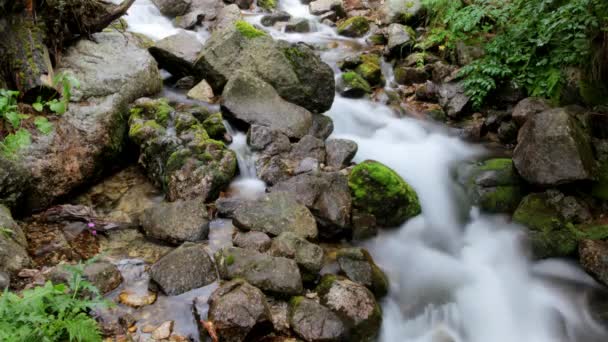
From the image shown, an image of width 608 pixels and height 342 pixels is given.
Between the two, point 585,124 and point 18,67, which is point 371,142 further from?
point 18,67

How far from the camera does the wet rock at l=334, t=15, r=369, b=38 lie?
11644 mm

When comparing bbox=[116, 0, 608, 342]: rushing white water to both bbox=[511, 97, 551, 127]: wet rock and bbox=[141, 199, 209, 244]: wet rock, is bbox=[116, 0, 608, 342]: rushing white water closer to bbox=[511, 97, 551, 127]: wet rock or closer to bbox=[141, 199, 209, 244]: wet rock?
bbox=[511, 97, 551, 127]: wet rock

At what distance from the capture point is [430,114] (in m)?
8.19

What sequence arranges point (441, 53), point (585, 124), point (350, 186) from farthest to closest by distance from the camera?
point (441, 53)
point (585, 124)
point (350, 186)

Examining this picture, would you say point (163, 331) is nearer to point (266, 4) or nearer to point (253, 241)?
point (253, 241)

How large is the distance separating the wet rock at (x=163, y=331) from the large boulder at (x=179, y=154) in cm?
192

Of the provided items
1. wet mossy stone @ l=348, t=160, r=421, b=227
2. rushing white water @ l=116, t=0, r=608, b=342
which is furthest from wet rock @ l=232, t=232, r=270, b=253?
wet mossy stone @ l=348, t=160, r=421, b=227

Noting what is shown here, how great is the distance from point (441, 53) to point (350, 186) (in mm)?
5398

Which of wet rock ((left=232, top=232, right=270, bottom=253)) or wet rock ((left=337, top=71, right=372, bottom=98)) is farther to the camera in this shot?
wet rock ((left=337, top=71, right=372, bottom=98))

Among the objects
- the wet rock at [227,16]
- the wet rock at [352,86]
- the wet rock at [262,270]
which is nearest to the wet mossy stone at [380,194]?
the wet rock at [262,270]

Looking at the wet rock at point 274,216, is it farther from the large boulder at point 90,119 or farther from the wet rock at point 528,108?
the wet rock at point 528,108

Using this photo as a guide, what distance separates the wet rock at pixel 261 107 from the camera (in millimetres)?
6672

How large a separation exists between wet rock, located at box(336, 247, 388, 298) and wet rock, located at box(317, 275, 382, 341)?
0.22 metres

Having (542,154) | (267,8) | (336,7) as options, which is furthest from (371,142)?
(267,8)
